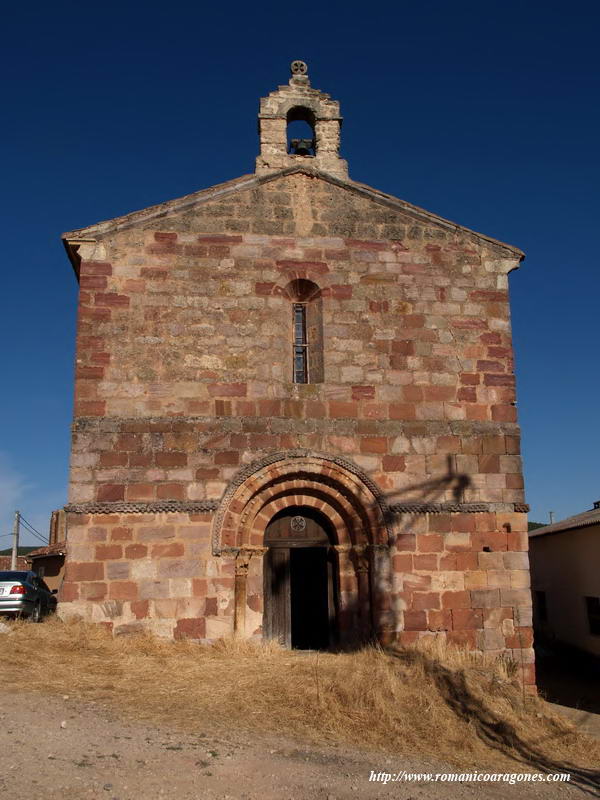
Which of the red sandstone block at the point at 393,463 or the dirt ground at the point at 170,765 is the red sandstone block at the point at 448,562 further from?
the dirt ground at the point at 170,765

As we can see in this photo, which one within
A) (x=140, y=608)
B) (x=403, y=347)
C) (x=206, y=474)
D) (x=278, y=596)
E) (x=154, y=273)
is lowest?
(x=140, y=608)

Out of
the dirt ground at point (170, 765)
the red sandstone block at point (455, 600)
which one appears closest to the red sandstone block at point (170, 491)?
the dirt ground at point (170, 765)

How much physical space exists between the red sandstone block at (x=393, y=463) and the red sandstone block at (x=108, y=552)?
4388 millimetres

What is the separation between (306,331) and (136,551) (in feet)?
15.3

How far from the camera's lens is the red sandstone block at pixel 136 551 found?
11.5m

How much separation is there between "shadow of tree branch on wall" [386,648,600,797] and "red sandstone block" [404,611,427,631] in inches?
26.7

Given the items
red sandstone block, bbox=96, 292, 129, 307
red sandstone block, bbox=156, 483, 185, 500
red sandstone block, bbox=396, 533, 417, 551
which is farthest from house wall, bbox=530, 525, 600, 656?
red sandstone block, bbox=96, 292, 129, 307

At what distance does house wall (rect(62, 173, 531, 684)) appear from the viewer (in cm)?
1161

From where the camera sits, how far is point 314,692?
9.27 metres

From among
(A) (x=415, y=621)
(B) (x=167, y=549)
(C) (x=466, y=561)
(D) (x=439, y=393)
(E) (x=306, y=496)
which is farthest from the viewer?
(D) (x=439, y=393)

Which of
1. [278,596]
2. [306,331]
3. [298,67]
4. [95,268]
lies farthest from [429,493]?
[298,67]

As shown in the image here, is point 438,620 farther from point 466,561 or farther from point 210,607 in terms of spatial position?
point 210,607

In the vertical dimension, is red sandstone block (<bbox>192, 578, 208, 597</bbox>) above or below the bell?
below

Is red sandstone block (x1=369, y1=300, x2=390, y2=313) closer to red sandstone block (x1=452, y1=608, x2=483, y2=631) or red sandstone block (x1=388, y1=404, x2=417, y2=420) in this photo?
red sandstone block (x1=388, y1=404, x2=417, y2=420)
